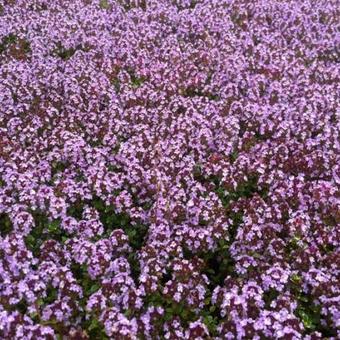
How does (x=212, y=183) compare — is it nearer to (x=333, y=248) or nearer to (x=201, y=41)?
(x=333, y=248)

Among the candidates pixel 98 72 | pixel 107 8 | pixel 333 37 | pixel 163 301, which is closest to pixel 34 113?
pixel 98 72

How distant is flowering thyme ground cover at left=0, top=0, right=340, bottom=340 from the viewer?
7836mm

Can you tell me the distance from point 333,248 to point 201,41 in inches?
329

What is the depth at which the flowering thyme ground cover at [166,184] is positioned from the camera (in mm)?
7836

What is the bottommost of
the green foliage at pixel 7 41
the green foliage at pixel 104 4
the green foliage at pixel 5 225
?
the green foliage at pixel 5 225

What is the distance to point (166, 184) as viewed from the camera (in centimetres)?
997

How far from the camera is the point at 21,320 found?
7.28 m

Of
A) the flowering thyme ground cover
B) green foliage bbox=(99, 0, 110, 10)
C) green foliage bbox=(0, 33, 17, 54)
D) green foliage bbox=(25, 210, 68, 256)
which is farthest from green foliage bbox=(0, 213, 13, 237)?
green foliage bbox=(99, 0, 110, 10)

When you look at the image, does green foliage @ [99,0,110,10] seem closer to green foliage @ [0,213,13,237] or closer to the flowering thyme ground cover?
the flowering thyme ground cover

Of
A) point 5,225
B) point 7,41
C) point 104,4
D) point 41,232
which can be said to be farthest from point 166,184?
point 104,4

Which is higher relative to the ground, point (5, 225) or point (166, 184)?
point (166, 184)

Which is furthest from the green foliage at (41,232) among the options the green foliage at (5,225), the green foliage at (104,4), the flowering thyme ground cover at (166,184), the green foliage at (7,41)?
the green foliage at (104,4)

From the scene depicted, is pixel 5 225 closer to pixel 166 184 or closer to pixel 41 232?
pixel 41 232

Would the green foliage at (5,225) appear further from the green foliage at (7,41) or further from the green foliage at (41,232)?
the green foliage at (7,41)
